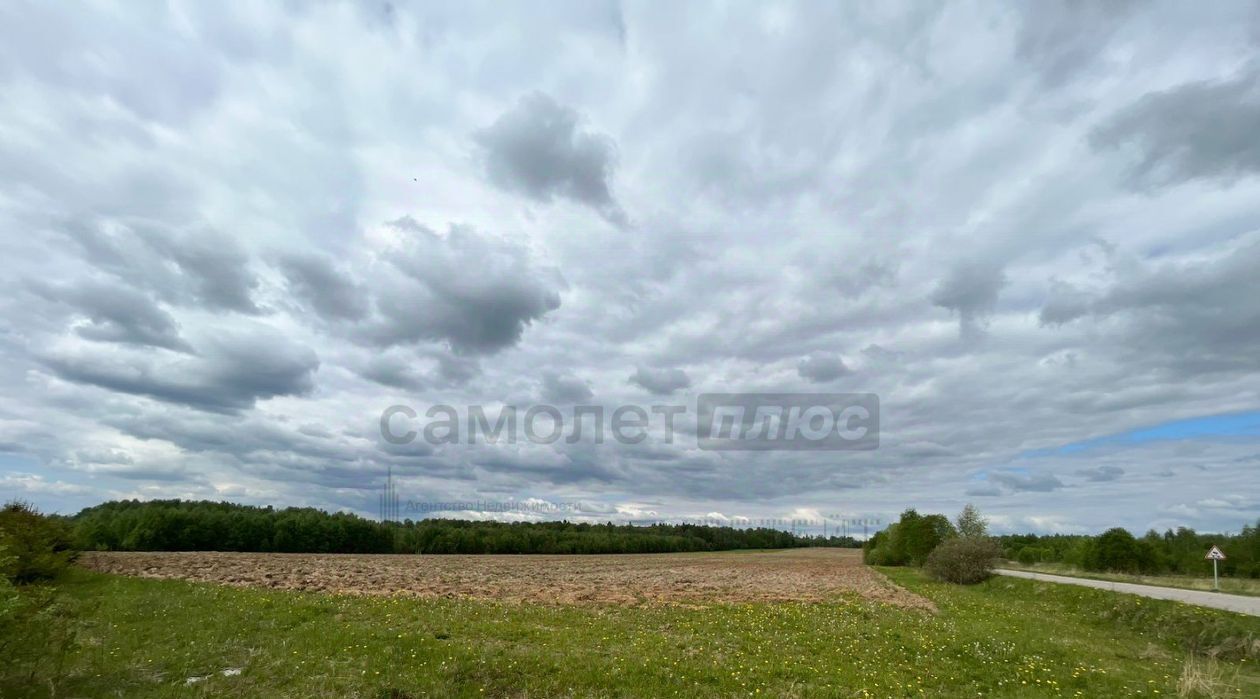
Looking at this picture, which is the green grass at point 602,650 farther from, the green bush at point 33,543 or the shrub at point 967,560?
the shrub at point 967,560

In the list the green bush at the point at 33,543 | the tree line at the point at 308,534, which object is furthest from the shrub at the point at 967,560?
the tree line at the point at 308,534

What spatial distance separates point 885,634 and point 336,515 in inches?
4307

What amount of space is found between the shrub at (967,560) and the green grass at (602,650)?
21.3 meters

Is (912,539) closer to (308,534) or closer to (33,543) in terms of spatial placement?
(33,543)

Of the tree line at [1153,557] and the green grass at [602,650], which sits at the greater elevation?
the green grass at [602,650]

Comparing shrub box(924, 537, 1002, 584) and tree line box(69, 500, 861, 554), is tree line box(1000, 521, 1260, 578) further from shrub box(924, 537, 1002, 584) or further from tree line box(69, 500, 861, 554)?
tree line box(69, 500, 861, 554)

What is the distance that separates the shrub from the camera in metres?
45.9

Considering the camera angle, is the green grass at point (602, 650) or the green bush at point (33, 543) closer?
the green grass at point (602, 650)

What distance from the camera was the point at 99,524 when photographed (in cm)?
7962

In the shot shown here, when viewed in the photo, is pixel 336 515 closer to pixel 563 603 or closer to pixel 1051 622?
pixel 563 603

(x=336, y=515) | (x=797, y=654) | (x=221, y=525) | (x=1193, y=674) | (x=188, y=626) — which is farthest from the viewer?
(x=336, y=515)

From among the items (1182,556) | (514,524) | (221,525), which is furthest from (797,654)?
(514,524)

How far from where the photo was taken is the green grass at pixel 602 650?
43.4 ft

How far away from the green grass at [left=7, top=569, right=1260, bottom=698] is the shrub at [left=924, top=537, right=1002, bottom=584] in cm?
2128
